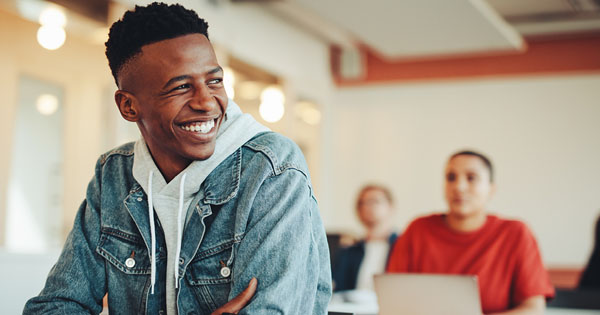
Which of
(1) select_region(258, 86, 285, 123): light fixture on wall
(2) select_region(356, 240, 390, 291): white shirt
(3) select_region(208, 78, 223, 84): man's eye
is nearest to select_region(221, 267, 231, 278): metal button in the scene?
(3) select_region(208, 78, 223, 84): man's eye

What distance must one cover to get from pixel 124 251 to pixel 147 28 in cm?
50

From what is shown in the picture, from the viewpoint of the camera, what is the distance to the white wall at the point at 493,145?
745 cm

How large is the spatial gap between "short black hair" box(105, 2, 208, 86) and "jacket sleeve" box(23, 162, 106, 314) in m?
0.36

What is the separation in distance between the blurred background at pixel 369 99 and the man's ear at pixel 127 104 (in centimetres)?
328

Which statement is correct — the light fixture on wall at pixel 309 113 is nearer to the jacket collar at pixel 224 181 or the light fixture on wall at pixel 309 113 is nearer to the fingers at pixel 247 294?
the jacket collar at pixel 224 181

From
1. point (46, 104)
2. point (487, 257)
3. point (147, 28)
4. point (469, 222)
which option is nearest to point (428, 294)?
point (487, 257)

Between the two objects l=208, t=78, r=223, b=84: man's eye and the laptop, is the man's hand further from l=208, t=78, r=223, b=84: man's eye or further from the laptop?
the laptop

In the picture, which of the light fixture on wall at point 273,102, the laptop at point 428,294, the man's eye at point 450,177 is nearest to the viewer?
the laptop at point 428,294

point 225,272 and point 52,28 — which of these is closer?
point 225,272

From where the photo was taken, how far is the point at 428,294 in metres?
2.33

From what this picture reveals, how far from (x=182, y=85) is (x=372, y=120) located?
23.0 feet

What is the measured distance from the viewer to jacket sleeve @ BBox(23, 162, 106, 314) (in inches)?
61.4

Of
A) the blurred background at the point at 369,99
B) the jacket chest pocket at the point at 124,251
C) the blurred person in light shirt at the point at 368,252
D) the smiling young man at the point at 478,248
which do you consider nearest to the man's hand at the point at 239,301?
the jacket chest pocket at the point at 124,251

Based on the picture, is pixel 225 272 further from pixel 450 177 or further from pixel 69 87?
pixel 69 87
